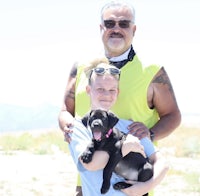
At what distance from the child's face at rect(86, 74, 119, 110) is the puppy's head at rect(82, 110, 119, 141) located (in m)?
0.13

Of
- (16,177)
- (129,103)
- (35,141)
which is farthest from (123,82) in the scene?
(35,141)

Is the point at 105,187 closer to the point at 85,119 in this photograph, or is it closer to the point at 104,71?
the point at 85,119

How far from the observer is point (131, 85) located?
4.36m

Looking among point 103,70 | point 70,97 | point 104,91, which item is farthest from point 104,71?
point 70,97

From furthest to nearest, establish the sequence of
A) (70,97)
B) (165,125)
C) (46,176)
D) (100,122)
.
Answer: (46,176), (70,97), (165,125), (100,122)

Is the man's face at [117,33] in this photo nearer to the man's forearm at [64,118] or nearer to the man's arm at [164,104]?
→ the man's arm at [164,104]

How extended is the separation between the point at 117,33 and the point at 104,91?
3.10 ft

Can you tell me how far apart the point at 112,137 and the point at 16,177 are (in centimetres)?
1128

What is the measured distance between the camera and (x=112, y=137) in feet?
12.1

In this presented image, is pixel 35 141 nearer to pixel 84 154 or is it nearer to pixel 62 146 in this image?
pixel 62 146

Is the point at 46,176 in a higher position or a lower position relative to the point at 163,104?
lower

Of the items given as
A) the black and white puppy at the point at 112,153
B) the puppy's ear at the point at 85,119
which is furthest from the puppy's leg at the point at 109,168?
the puppy's ear at the point at 85,119

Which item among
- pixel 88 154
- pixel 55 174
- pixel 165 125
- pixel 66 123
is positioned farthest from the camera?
pixel 55 174

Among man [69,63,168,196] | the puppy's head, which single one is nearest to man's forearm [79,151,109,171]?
man [69,63,168,196]
